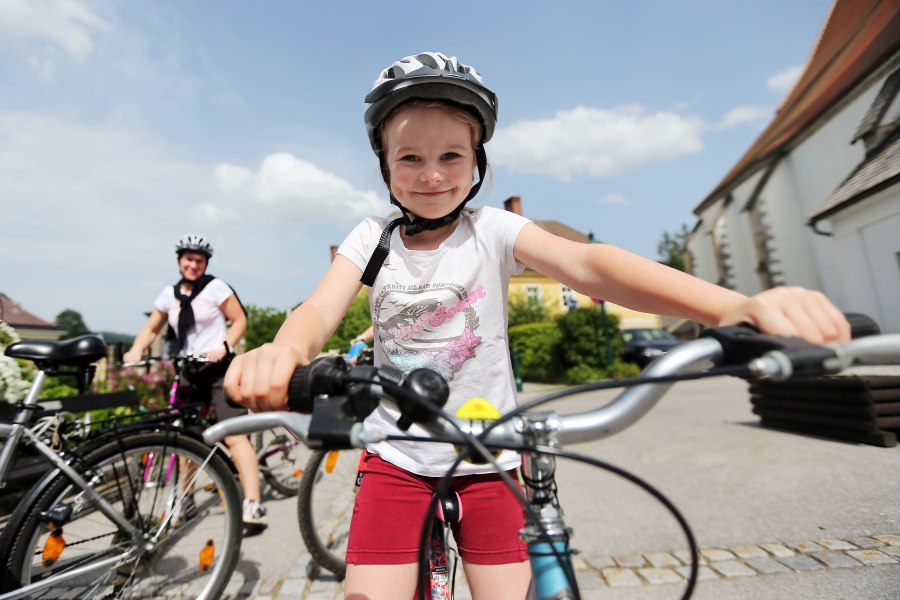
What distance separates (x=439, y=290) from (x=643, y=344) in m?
20.1

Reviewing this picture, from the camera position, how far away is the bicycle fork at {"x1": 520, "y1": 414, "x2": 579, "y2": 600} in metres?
0.90

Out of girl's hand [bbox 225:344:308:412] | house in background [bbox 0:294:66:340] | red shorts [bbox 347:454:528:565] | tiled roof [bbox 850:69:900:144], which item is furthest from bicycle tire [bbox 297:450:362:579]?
house in background [bbox 0:294:66:340]

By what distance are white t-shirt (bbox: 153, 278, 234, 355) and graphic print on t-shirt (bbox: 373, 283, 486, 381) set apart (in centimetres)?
320

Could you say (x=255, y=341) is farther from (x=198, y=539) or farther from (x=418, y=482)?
(x=418, y=482)

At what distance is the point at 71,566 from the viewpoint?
8.62 ft

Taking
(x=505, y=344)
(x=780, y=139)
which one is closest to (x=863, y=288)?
(x=780, y=139)

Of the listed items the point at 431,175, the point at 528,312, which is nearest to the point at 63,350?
the point at 431,175

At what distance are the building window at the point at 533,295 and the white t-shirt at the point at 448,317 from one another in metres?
32.5

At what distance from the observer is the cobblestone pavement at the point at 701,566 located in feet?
9.16

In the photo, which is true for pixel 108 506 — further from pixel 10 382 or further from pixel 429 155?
pixel 429 155

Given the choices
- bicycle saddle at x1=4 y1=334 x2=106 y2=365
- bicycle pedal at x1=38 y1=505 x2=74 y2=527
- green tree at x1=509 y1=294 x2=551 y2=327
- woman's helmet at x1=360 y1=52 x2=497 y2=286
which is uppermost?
green tree at x1=509 y1=294 x2=551 y2=327

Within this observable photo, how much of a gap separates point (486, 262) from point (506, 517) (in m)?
0.82

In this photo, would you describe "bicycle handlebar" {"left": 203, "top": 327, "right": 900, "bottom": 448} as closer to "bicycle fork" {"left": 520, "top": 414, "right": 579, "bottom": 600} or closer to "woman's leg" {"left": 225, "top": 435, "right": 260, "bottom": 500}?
"bicycle fork" {"left": 520, "top": 414, "right": 579, "bottom": 600}

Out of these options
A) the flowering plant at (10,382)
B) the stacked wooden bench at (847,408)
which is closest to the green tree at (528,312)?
the stacked wooden bench at (847,408)
